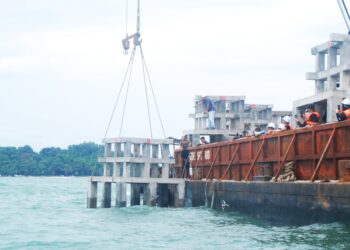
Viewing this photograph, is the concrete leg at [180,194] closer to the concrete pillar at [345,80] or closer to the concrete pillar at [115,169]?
the concrete pillar at [115,169]

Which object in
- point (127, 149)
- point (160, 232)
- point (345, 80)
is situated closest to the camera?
point (160, 232)

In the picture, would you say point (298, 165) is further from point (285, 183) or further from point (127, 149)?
point (127, 149)

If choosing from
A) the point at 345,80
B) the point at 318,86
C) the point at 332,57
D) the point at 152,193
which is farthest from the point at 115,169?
the point at 345,80

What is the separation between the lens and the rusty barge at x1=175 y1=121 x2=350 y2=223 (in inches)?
736

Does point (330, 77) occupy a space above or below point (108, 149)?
above

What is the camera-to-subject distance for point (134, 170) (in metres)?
31.1

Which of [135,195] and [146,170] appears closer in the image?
[146,170]

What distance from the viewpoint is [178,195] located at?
1251 inches

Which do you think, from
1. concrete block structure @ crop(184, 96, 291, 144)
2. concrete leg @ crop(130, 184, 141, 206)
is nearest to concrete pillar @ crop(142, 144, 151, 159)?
concrete leg @ crop(130, 184, 141, 206)

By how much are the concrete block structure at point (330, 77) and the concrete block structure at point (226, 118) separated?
9.95m

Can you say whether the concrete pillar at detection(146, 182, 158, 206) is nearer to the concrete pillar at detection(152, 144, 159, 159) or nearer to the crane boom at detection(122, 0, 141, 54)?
the concrete pillar at detection(152, 144, 159, 159)

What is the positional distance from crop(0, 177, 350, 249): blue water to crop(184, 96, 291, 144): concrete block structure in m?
6.87

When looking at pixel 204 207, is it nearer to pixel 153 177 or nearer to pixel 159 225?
pixel 153 177

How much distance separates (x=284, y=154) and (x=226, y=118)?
13856mm
